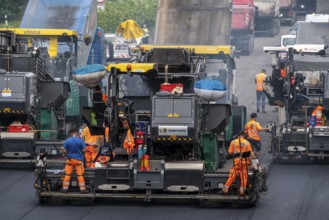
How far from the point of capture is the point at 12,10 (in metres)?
49.7

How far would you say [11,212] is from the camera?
19906mm

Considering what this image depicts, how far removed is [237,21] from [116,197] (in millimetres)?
29176

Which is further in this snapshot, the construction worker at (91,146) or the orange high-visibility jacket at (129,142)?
the construction worker at (91,146)

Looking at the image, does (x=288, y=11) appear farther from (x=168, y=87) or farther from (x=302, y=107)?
(x=168, y=87)

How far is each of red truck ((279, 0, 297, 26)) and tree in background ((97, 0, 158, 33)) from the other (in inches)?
258

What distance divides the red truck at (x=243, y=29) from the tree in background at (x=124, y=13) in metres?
4.69

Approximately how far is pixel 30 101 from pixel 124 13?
83.4 ft

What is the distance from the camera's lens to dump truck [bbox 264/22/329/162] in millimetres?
26344

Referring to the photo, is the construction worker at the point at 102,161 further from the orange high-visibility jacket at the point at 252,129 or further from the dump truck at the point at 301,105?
the orange high-visibility jacket at the point at 252,129

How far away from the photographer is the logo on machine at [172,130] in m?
20.6

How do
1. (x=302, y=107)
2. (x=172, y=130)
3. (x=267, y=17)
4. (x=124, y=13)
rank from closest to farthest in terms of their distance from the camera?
Result: (x=172, y=130)
(x=302, y=107)
(x=124, y=13)
(x=267, y=17)

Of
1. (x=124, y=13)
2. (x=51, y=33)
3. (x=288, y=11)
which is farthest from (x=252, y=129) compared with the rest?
(x=288, y=11)

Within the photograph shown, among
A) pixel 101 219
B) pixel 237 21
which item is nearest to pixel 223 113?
pixel 101 219

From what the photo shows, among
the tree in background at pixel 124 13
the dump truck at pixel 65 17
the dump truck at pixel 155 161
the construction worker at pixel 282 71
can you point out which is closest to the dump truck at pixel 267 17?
the tree in background at pixel 124 13
